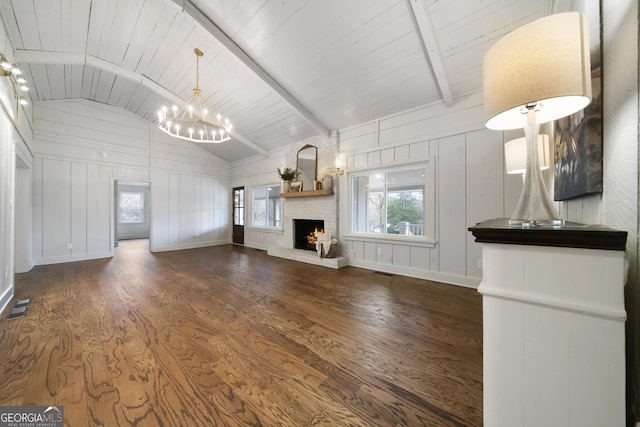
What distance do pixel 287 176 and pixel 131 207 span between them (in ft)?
27.3

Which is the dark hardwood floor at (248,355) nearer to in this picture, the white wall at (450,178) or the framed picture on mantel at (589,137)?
the white wall at (450,178)

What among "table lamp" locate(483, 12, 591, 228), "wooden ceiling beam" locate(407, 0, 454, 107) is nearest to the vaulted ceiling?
Answer: "wooden ceiling beam" locate(407, 0, 454, 107)

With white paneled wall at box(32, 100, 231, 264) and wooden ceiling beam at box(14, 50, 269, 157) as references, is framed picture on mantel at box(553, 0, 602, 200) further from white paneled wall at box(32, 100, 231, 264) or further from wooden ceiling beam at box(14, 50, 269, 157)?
white paneled wall at box(32, 100, 231, 264)

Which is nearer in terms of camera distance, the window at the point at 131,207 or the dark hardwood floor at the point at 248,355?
the dark hardwood floor at the point at 248,355

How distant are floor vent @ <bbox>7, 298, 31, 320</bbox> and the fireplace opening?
4194mm

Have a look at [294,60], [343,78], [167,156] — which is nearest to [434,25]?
[343,78]

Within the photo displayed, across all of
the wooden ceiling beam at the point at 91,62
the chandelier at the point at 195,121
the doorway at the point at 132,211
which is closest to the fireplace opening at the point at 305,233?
the chandelier at the point at 195,121

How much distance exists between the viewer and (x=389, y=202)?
14.0 ft

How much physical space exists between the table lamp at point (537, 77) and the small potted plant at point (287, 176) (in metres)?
4.82

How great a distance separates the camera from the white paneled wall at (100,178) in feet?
16.0

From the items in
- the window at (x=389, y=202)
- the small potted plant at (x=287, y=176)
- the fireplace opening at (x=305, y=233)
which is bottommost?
the fireplace opening at (x=305, y=233)

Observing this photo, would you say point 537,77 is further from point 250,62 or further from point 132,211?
point 132,211

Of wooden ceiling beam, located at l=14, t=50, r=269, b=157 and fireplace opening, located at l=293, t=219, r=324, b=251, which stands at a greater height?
wooden ceiling beam, located at l=14, t=50, r=269, b=157

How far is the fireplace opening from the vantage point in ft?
18.1
